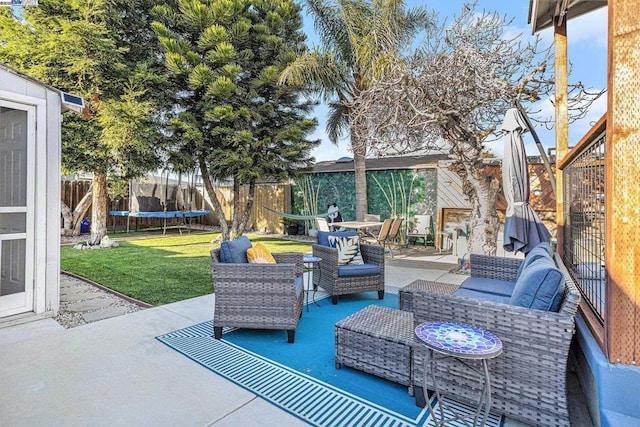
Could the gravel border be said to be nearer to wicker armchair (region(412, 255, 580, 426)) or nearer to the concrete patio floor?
the concrete patio floor

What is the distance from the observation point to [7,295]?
3646 millimetres

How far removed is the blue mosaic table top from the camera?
1.64 metres

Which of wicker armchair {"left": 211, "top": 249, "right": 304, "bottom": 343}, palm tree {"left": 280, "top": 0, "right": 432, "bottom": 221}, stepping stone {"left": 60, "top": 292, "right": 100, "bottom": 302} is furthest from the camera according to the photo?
palm tree {"left": 280, "top": 0, "right": 432, "bottom": 221}

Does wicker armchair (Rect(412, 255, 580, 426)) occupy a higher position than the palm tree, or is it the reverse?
the palm tree

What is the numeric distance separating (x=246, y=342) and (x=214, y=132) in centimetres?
616

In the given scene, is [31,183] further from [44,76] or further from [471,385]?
[44,76]

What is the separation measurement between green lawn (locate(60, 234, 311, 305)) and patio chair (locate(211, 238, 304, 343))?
1.57 meters

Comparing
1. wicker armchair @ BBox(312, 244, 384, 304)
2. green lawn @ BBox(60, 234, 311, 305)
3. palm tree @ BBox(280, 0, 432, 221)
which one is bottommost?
green lawn @ BBox(60, 234, 311, 305)

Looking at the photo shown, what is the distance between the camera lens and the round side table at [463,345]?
5.39 feet

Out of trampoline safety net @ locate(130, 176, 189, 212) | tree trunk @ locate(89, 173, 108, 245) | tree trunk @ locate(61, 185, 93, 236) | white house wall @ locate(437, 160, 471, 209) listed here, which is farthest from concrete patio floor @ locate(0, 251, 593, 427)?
trampoline safety net @ locate(130, 176, 189, 212)

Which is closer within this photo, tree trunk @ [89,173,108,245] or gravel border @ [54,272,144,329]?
gravel border @ [54,272,144,329]

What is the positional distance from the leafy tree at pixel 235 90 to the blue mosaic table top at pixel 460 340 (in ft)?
23.2

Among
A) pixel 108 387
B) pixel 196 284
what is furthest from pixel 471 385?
pixel 196 284

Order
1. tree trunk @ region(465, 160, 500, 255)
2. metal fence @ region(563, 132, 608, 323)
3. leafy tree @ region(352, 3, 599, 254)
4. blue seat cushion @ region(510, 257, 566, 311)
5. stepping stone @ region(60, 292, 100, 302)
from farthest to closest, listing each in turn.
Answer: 1. tree trunk @ region(465, 160, 500, 255)
2. leafy tree @ region(352, 3, 599, 254)
3. stepping stone @ region(60, 292, 100, 302)
4. metal fence @ region(563, 132, 608, 323)
5. blue seat cushion @ region(510, 257, 566, 311)
